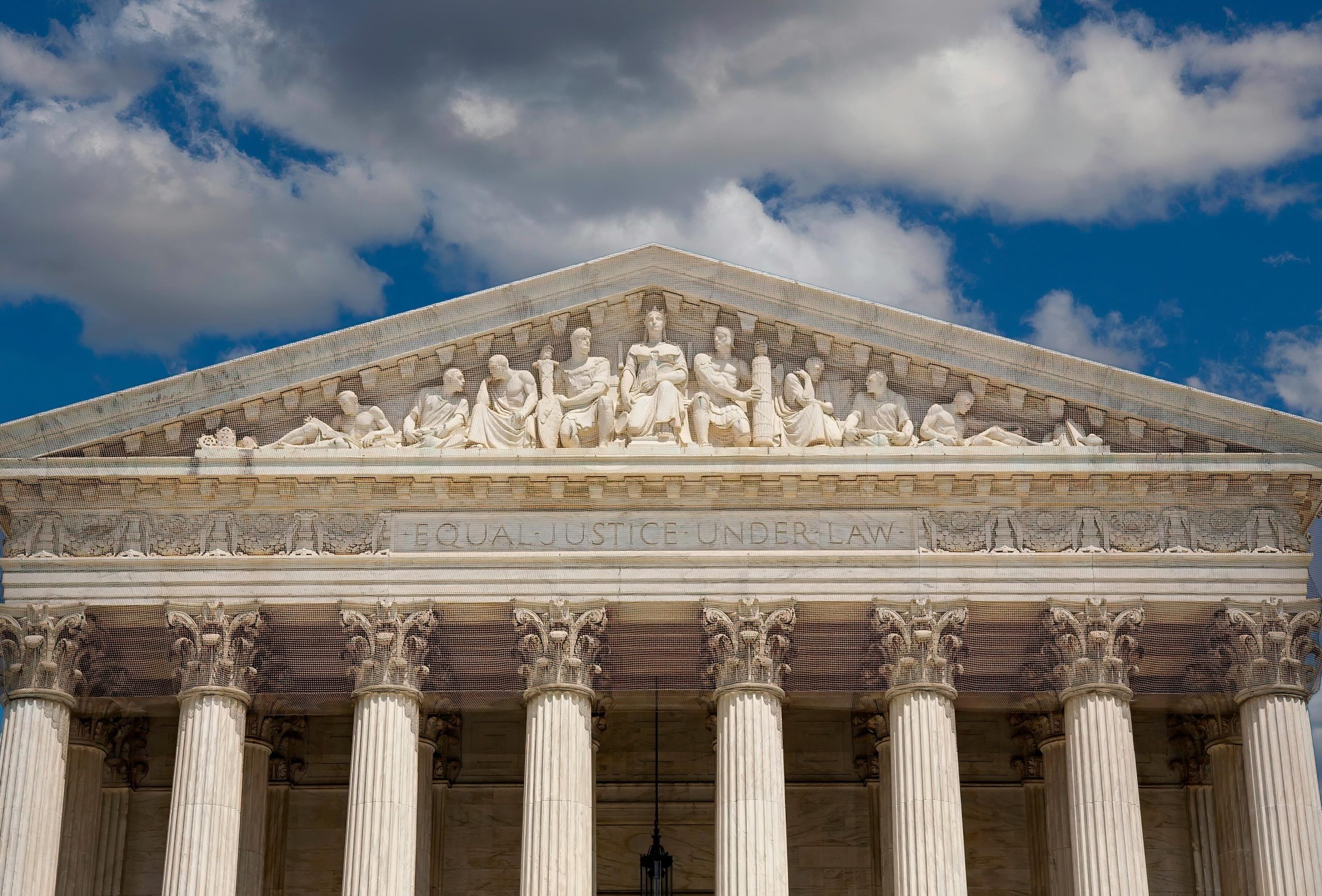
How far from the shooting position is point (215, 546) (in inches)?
1538

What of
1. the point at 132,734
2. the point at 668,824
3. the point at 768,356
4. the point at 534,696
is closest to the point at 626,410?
the point at 768,356

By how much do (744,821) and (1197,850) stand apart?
398 inches

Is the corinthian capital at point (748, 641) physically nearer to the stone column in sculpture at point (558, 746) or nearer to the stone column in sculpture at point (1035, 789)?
the stone column in sculpture at point (558, 746)

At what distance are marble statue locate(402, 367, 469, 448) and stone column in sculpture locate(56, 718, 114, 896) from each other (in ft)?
26.7

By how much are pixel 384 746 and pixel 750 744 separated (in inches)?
245

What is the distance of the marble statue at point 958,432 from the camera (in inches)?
1558

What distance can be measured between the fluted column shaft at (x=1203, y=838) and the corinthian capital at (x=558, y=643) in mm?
12280

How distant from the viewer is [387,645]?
38.4 m

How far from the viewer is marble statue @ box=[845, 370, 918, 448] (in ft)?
130

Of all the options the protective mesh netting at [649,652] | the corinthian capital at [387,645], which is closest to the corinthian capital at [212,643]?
the protective mesh netting at [649,652]

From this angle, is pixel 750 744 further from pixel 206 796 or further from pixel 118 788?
pixel 118 788

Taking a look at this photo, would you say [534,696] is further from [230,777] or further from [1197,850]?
[1197,850]

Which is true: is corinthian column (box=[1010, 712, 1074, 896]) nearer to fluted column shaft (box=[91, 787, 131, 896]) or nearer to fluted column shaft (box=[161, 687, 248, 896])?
fluted column shaft (box=[161, 687, 248, 896])

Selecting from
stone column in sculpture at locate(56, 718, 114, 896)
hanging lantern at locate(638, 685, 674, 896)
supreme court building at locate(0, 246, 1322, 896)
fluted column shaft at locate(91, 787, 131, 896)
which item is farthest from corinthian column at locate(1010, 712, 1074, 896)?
stone column in sculpture at locate(56, 718, 114, 896)
